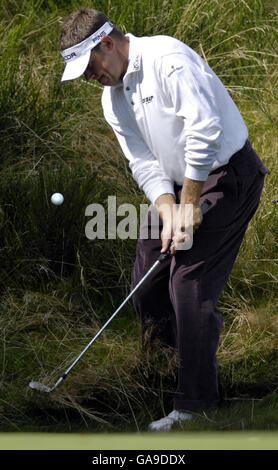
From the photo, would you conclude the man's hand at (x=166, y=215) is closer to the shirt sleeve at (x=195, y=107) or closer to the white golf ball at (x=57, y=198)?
the shirt sleeve at (x=195, y=107)

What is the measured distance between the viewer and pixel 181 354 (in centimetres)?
396

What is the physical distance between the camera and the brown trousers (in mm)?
3900

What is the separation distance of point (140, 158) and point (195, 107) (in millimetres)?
677

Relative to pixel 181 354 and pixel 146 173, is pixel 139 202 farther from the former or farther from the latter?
pixel 181 354

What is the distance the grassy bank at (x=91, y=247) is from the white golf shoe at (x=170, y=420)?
75mm

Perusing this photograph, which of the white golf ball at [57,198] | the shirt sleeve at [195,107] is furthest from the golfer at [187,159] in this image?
the white golf ball at [57,198]

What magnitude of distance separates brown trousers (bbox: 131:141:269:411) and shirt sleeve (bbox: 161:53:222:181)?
0.71 ft

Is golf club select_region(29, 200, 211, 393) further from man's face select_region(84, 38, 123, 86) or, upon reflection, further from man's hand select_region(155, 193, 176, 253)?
man's face select_region(84, 38, 123, 86)

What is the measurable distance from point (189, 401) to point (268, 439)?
0.42 m

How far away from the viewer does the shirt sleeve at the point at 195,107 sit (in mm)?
3684

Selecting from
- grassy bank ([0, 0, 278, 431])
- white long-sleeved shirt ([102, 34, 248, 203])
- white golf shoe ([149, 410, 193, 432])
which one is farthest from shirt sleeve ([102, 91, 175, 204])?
white golf shoe ([149, 410, 193, 432])

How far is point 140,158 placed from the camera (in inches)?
169

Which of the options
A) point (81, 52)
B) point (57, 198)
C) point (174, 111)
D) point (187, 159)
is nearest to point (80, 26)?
point (81, 52)

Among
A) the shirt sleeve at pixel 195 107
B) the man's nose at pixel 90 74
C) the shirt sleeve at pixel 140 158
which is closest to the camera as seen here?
the shirt sleeve at pixel 195 107
